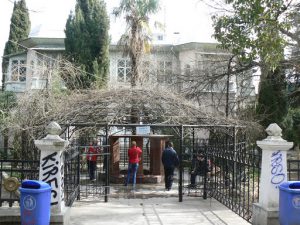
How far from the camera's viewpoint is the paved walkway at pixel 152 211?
9.89 metres

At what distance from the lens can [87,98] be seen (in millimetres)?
15445

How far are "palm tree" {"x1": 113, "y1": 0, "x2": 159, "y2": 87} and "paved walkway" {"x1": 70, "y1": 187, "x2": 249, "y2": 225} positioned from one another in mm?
10049

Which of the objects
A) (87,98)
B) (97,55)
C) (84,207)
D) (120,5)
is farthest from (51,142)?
(97,55)

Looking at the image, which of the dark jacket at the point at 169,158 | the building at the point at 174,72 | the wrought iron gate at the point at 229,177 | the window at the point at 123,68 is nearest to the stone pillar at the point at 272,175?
the wrought iron gate at the point at 229,177

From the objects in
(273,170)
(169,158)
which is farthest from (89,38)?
(273,170)

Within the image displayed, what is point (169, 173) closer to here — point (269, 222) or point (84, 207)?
point (84, 207)

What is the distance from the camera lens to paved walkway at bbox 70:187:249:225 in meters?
9.89

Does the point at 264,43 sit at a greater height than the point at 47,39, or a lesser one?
lesser

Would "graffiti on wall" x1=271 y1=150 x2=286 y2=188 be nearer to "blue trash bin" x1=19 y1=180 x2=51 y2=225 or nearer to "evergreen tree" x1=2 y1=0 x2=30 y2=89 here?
"blue trash bin" x1=19 y1=180 x2=51 y2=225

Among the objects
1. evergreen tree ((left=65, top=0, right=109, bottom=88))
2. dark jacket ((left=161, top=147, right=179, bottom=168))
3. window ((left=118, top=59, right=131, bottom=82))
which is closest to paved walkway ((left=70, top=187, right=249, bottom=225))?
dark jacket ((left=161, top=147, right=179, bottom=168))

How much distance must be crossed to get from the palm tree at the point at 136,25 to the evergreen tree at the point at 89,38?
5.03m

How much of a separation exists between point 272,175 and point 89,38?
2220 centimetres

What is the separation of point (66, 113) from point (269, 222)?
824 cm

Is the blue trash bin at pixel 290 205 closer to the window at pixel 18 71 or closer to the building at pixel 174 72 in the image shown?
the building at pixel 174 72
